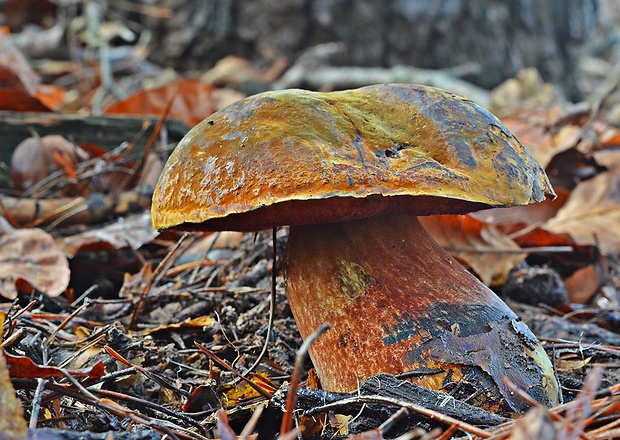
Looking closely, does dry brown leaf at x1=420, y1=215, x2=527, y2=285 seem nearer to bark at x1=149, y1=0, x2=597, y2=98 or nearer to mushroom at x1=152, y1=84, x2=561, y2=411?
mushroom at x1=152, y1=84, x2=561, y2=411

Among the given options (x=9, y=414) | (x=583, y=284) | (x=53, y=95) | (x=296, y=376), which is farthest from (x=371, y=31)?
(x=9, y=414)

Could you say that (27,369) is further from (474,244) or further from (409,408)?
(474,244)

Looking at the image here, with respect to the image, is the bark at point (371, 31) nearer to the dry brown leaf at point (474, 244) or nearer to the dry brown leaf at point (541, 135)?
the dry brown leaf at point (541, 135)

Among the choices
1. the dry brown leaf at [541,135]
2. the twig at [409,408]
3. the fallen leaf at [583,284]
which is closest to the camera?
the twig at [409,408]

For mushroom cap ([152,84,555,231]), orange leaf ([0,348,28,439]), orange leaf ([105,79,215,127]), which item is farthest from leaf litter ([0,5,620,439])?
orange leaf ([105,79,215,127])

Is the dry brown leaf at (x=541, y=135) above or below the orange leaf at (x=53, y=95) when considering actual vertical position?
above

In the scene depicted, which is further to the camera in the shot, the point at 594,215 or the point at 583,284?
the point at 594,215

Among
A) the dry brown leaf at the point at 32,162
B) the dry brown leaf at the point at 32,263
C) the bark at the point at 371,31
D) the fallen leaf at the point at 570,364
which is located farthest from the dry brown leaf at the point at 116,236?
the bark at the point at 371,31
